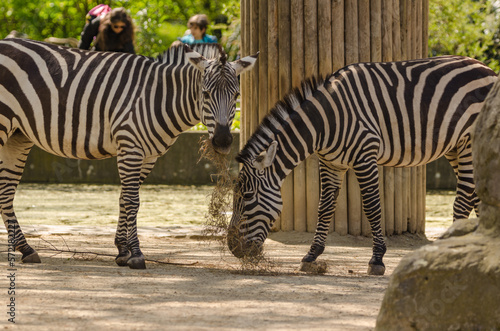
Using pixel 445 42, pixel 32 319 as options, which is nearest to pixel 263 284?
pixel 32 319

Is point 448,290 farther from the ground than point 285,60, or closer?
closer

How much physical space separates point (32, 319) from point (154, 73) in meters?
3.02

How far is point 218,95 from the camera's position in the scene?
6.20m

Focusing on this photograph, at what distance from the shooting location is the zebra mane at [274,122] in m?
6.18

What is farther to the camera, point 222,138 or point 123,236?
point 123,236

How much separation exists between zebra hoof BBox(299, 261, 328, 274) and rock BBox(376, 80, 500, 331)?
8.20ft

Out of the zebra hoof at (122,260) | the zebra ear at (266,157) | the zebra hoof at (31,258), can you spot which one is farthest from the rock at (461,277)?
the zebra hoof at (31,258)

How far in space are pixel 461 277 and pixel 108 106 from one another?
12.5 ft

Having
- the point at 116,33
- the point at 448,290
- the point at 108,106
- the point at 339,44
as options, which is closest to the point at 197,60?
the point at 108,106

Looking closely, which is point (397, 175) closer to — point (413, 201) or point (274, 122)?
point (413, 201)

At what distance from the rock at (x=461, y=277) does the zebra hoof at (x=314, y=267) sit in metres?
2.50

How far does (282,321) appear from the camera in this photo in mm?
4203

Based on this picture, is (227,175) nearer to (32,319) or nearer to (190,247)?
(190,247)

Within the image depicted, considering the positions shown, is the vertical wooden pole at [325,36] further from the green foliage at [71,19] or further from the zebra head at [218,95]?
the green foliage at [71,19]
